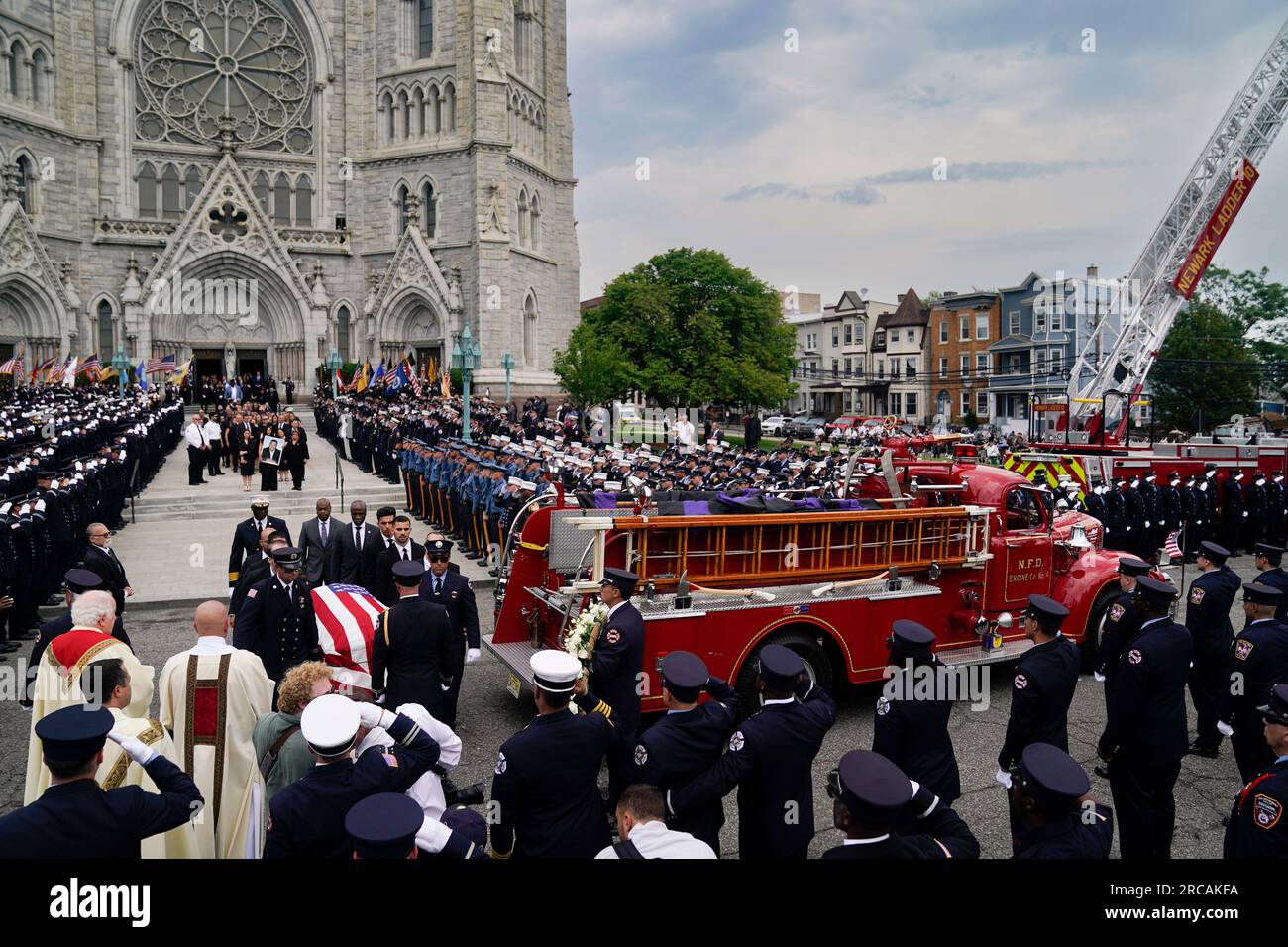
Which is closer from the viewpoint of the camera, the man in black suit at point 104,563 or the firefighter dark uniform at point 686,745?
the firefighter dark uniform at point 686,745

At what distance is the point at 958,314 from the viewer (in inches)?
2518

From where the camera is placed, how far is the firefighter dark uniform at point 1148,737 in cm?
590

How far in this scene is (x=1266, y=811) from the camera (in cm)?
402

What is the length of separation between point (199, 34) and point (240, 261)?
1343 cm

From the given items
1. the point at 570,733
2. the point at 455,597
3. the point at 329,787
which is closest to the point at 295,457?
the point at 455,597

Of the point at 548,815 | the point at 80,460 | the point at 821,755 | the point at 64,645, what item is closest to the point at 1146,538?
the point at 821,755

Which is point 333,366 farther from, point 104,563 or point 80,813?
point 80,813

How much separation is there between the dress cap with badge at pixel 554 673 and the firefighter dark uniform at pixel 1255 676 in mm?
5452

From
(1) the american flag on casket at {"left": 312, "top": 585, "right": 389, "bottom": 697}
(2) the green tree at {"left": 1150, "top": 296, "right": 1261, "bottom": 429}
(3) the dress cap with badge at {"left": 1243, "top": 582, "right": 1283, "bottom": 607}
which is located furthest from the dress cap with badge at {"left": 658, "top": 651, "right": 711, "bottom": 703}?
(2) the green tree at {"left": 1150, "top": 296, "right": 1261, "bottom": 429}

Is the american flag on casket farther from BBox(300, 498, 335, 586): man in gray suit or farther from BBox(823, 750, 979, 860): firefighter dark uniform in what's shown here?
BBox(823, 750, 979, 860): firefighter dark uniform

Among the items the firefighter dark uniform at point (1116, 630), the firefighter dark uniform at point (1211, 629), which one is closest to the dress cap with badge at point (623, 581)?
the firefighter dark uniform at point (1116, 630)

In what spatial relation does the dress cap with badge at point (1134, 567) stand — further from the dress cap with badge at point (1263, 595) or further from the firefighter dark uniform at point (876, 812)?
the firefighter dark uniform at point (876, 812)

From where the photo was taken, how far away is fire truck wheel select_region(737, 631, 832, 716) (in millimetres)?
8094
